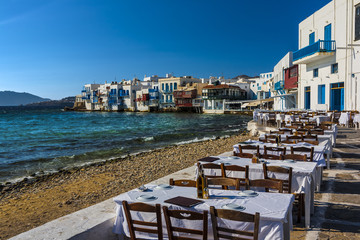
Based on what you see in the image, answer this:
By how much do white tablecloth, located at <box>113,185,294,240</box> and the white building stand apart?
16700mm

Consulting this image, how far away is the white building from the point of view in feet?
60.6

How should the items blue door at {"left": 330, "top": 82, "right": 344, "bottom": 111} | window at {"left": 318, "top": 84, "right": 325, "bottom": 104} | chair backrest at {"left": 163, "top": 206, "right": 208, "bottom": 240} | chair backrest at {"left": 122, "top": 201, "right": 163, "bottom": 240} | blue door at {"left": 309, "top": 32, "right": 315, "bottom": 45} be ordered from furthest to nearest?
blue door at {"left": 309, "top": 32, "right": 315, "bottom": 45}
window at {"left": 318, "top": 84, "right": 325, "bottom": 104}
blue door at {"left": 330, "top": 82, "right": 344, "bottom": 111}
chair backrest at {"left": 122, "top": 201, "right": 163, "bottom": 240}
chair backrest at {"left": 163, "top": 206, "right": 208, "bottom": 240}

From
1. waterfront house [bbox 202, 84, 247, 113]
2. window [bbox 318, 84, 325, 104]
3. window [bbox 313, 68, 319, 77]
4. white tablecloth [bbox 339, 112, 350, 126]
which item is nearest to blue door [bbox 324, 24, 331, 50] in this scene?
window [bbox 313, 68, 319, 77]

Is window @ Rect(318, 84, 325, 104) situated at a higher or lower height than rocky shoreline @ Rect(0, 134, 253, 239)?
higher

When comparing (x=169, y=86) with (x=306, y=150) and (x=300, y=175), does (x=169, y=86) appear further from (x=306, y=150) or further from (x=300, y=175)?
(x=300, y=175)

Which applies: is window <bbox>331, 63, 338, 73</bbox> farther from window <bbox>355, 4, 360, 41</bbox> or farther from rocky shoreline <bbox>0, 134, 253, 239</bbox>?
rocky shoreline <bbox>0, 134, 253, 239</bbox>

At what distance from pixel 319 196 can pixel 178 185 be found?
9.81 ft

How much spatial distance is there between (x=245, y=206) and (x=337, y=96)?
20.1 meters

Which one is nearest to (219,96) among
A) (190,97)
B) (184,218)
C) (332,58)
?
(190,97)

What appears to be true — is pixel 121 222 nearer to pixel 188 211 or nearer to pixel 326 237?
pixel 188 211

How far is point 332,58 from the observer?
20594 millimetres

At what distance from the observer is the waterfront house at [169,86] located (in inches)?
3354

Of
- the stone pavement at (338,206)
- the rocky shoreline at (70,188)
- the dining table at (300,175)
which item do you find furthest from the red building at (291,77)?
the dining table at (300,175)

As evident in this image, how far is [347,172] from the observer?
7422 millimetres
